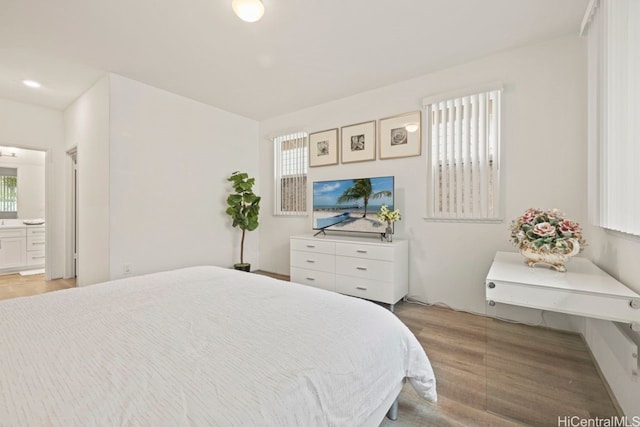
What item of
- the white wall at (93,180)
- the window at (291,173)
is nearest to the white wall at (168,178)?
the white wall at (93,180)

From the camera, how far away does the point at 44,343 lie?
0.96 m

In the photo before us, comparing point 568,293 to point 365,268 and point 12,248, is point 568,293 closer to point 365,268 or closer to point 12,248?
point 365,268

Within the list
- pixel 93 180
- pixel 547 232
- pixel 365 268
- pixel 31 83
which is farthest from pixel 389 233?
pixel 31 83

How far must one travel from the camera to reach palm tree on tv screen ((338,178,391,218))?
3.32 meters

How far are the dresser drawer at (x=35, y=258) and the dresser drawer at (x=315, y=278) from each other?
16.7 ft

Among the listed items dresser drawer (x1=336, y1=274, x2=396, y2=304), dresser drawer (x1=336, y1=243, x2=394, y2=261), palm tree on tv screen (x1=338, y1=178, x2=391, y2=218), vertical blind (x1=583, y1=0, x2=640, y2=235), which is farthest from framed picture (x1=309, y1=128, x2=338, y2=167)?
vertical blind (x1=583, y1=0, x2=640, y2=235)

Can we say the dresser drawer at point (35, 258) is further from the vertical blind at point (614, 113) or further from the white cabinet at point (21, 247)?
the vertical blind at point (614, 113)

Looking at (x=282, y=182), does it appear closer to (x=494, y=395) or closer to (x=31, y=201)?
(x=494, y=395)

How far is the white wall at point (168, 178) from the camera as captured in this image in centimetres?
314

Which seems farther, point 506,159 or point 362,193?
point 362,193

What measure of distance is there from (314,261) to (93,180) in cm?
297

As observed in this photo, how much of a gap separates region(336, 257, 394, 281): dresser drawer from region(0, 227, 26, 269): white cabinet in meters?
5.84

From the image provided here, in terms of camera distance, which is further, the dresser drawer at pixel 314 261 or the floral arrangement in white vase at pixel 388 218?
the dresser drawer at pixel 314 261

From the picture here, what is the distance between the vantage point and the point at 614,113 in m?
1.64
